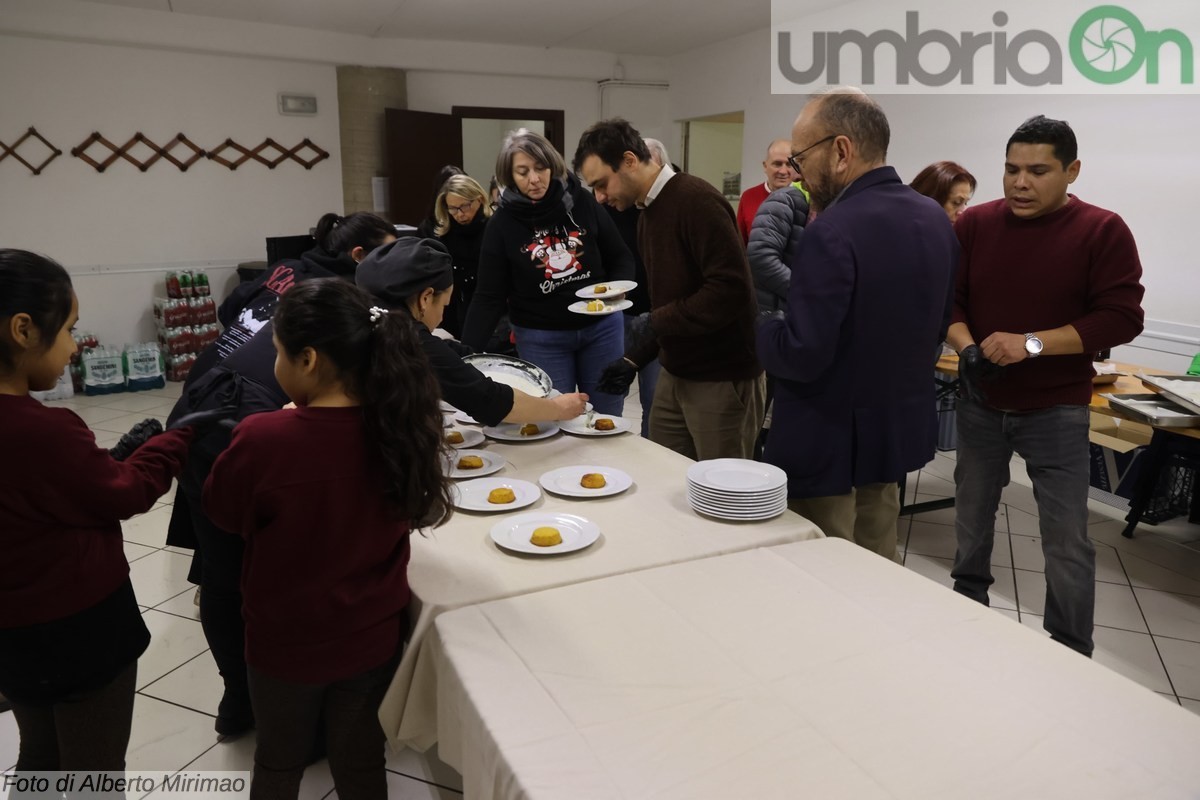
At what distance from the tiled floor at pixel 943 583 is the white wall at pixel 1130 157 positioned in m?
1.09

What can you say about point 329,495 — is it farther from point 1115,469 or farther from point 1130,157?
point 1130,157

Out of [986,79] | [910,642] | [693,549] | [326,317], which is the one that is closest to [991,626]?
[910,642]

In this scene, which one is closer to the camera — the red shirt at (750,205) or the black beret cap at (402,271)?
the black beret cap at (402,271)

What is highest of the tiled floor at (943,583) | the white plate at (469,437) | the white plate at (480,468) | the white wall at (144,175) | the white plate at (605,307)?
the white wall at (144,175)

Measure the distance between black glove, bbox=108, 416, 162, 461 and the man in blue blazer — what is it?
48.5 inches

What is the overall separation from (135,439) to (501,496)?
2.31 ft

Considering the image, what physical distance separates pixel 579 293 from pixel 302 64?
208 inches

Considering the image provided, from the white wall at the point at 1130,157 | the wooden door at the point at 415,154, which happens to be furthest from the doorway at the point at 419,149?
the white wall at the point at 1130,157

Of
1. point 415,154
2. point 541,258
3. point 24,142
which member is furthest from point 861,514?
point 24,142

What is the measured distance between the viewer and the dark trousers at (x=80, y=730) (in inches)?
53.1

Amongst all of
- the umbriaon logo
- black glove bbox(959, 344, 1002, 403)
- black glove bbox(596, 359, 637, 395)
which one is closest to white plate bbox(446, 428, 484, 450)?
black glove bbox(596, 359, 637, 395)

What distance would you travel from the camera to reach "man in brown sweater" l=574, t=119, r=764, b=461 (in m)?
2.20

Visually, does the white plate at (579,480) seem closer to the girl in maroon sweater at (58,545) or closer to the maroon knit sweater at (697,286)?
the maroon knit sweater at (697,286)

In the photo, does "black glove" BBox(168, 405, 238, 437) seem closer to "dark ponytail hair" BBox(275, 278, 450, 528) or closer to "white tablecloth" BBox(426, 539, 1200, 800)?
"dark ponytail hair" BBox(275, 278, 450, 528)
